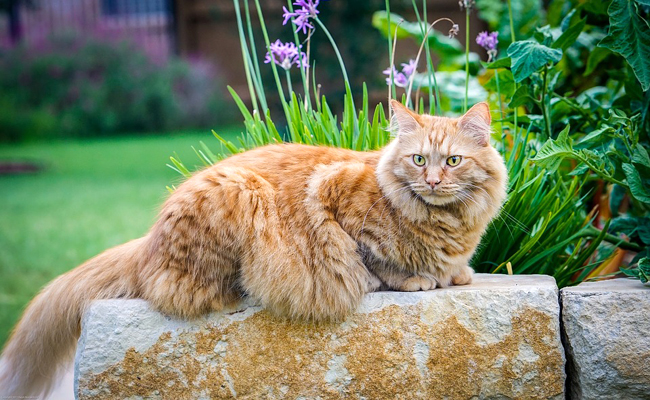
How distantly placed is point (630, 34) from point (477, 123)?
0.78m

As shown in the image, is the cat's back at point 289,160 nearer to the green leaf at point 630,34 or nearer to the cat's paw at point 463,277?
the cat's paw at point 463,277

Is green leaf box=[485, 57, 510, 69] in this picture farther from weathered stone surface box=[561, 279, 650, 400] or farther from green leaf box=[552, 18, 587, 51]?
weathered stone surface box=[561, 279, 650, 400]

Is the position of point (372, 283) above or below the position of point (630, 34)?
below

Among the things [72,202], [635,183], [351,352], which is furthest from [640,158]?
[72,202]

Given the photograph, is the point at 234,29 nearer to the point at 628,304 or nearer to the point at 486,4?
the point at 486,4

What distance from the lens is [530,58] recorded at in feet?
9.27

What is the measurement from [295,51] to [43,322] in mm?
1719

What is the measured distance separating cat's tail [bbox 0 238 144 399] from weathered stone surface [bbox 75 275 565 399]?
0.59 feet

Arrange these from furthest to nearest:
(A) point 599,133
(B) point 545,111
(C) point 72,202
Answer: (C) point 72,202, (B) point 545,111, (A) point 599,133

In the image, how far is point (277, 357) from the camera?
2484 millimetres

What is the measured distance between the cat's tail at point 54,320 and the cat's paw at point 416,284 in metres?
1.05

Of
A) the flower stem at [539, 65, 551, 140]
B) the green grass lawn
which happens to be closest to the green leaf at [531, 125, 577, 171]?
the flower stem at [539, 65, 551, 140]

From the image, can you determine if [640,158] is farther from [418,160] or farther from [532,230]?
[418,160]

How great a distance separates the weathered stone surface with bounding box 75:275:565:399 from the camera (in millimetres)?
2443
